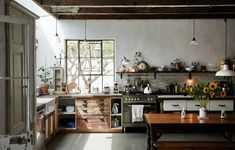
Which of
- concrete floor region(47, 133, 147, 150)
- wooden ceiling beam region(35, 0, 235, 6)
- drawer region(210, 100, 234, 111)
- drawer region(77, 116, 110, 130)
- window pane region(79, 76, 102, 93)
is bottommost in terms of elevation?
concrete floor region(47, 133, 147, 150)

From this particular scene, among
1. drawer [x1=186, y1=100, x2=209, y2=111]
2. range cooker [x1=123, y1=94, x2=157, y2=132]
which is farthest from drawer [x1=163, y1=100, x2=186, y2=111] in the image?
range cooker [x1=123, y1=94, x2=157, y2=132]

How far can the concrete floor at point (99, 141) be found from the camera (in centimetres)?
665

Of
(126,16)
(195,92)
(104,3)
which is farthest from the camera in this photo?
(126,16)

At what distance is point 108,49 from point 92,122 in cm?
211

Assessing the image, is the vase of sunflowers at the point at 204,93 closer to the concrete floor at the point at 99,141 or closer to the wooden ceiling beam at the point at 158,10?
the concrete floor at the point at 99,141

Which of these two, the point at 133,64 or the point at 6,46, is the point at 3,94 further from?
the point at 133,64

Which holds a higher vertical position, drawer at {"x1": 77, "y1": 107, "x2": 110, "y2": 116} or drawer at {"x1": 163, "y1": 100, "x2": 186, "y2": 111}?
drawer at {"x1": 163, "y1": 100, "x2": 186, "y2": 111}

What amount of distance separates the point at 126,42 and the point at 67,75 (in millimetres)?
1872

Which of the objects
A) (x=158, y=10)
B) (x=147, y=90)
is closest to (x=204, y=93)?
(x=147, y=90)

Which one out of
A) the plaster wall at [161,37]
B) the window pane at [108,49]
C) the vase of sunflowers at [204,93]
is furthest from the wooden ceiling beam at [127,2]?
the window pane at [108,49]

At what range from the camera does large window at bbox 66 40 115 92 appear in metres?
8.93

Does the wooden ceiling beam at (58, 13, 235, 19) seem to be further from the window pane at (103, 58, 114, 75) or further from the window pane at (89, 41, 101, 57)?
the window pane at (103, 58, 114, 75)

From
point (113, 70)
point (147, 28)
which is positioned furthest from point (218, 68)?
point (113, 70)

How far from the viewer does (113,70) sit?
895 cm
